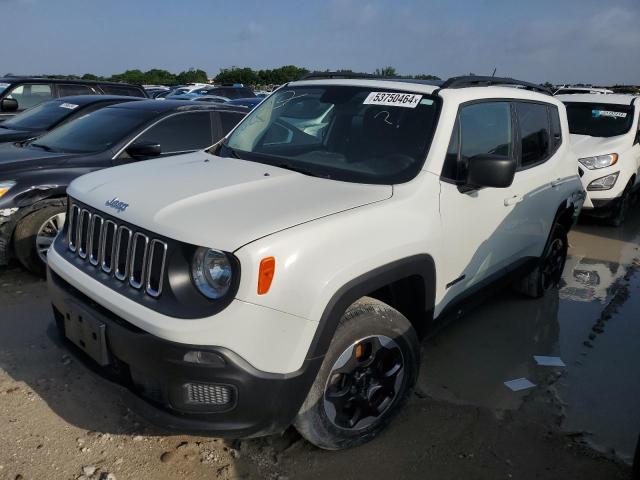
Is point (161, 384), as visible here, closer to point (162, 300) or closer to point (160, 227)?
point (162, 300)

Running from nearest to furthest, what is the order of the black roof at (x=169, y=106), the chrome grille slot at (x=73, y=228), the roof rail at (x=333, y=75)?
the chrome grille slot at (x=73, y=228), the roof rail at (x=333, y=75), the black roof at (x=169, y=106)

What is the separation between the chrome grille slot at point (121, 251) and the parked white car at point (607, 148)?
5935 mm

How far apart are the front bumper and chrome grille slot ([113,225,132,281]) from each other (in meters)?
0.20

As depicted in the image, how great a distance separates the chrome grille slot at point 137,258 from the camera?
7.71 ft

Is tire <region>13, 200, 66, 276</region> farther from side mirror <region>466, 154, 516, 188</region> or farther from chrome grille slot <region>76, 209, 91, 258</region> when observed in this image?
side mirror <region>466, 154, 516, 188</region>

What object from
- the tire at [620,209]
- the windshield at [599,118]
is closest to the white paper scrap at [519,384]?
the tire at [620,209]

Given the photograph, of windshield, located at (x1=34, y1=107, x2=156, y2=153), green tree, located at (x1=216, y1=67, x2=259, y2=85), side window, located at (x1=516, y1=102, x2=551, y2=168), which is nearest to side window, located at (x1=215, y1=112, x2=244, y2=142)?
windshield, located at (x1=34, y1=107, x2=156, y2=153)

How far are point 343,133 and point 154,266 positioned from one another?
156cm

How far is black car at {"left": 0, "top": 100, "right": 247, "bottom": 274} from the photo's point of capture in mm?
4438

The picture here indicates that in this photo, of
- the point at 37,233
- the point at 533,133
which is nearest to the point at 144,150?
the point at 37,233

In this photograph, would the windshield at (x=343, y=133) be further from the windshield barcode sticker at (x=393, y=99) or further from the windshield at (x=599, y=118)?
the windshield at (x=599, y=118)

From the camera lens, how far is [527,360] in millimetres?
3861

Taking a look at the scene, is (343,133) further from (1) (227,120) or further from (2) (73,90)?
(2) (73,90)

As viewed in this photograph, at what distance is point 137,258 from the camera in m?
2.39
